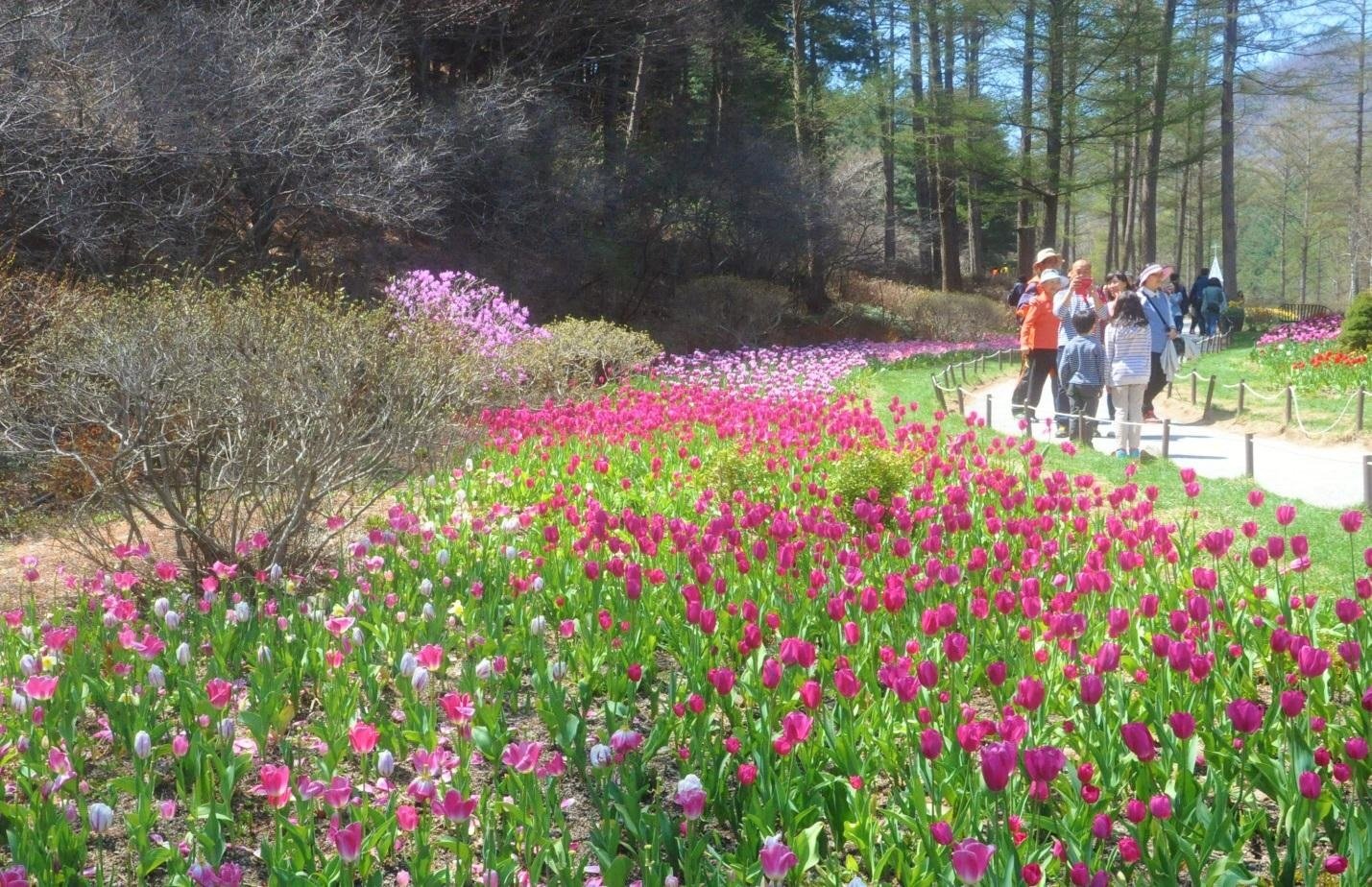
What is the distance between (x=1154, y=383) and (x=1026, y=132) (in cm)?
2318

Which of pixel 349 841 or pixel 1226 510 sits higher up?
pixel 349 841

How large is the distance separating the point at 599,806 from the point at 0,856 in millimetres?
1832

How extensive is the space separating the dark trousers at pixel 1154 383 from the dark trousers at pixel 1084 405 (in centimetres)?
116

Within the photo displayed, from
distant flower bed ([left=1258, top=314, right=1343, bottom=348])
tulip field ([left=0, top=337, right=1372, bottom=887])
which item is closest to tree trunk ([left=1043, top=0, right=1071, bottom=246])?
distant flower bed ([left=1258, top=314, right=1343, bottom=348])

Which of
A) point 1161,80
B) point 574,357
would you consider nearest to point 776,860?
point 574,357

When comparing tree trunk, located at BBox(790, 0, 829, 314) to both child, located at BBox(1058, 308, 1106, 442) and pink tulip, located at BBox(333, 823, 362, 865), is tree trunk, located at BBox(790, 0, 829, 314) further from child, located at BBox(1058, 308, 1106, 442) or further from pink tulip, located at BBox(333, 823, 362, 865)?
pink tulip, located at BBox(333, 823, 362, 865)

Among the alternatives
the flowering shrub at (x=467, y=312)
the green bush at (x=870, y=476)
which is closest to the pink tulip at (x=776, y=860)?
the green bush at (x=870, y=476)

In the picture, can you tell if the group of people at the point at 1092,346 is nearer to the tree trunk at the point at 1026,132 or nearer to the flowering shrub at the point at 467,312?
the flowering shrub at the point at 467,312

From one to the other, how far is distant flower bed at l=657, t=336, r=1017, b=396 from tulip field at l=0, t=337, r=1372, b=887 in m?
8.25

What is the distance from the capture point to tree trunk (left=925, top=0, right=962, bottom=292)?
34.7m

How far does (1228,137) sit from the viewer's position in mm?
32375

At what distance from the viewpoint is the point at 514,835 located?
3.11 meters

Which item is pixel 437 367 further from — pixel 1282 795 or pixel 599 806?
pixel 1282 795

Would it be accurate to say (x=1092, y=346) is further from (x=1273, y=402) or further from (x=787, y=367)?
(x=787, y=367)
